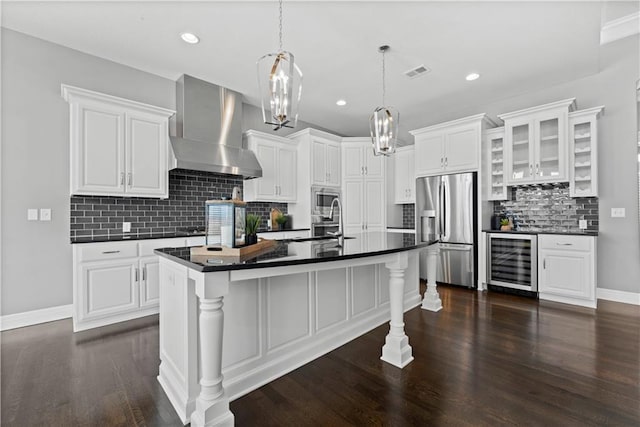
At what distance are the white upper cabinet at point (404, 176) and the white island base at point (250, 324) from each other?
128 inches

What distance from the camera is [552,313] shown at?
10.6ft

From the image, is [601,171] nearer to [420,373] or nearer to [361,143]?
[361,143]

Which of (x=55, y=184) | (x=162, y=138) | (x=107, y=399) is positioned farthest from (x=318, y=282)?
(x=55, y=184)

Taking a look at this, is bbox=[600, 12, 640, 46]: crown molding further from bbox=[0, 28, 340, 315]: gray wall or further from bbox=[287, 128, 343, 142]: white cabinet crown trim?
bbox=[0, 28, 340, 315]: gray wall

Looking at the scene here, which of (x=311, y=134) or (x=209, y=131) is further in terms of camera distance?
(x=311, y=134)

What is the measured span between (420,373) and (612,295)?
11.6ft

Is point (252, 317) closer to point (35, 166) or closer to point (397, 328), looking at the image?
point (397, 328)

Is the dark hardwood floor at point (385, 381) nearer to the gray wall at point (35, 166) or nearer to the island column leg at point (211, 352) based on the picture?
the island column leg at point (211, 352)

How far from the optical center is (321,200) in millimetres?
5191

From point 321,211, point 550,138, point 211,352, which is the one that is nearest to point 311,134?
point 321,211

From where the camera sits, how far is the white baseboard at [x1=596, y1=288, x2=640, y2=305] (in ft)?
11.8

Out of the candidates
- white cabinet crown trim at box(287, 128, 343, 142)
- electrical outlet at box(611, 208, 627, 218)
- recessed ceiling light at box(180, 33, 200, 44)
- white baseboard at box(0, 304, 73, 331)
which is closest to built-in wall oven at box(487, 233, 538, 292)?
electrical outlet at box(611, 208, 627, 218)

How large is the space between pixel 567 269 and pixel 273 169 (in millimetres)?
4232

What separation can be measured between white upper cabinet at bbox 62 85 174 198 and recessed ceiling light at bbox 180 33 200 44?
86 cm
